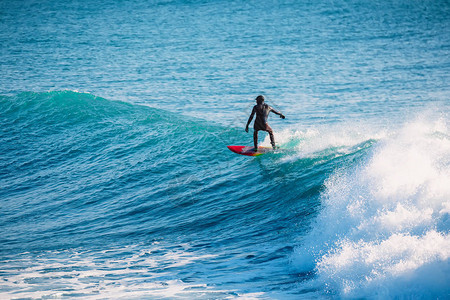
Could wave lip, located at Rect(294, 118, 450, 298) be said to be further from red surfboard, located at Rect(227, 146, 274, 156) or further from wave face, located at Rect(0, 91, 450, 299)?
red surfboard, located at Rect(227, 146, 274, 156)

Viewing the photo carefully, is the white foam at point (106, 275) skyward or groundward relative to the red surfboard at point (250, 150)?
groundward

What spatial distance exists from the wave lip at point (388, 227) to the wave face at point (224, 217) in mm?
24

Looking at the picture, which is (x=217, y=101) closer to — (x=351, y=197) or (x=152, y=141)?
(x=152, y=141)

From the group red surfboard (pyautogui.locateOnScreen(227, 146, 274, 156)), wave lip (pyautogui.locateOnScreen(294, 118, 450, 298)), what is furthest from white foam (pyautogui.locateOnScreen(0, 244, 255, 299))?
red surfboard (pyautogui.locateOnScreen(227, 146, 274, 156))

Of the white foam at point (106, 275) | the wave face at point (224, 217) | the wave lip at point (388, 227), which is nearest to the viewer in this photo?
the wave lip at point (388, 227)

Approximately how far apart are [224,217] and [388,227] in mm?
4215

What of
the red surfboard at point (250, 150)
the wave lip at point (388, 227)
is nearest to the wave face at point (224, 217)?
the wave lip at point (388, 227)

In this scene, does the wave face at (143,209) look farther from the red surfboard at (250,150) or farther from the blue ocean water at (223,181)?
the red surfboard at (250,150)

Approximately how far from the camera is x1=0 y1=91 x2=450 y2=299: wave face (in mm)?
7371

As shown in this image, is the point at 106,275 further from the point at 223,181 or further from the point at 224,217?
the point at 223,181

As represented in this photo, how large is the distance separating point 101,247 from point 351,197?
5.24 meters

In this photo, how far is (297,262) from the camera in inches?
325

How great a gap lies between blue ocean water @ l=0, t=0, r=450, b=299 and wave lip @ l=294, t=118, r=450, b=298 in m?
0.03

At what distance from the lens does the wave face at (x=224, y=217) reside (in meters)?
7.37
